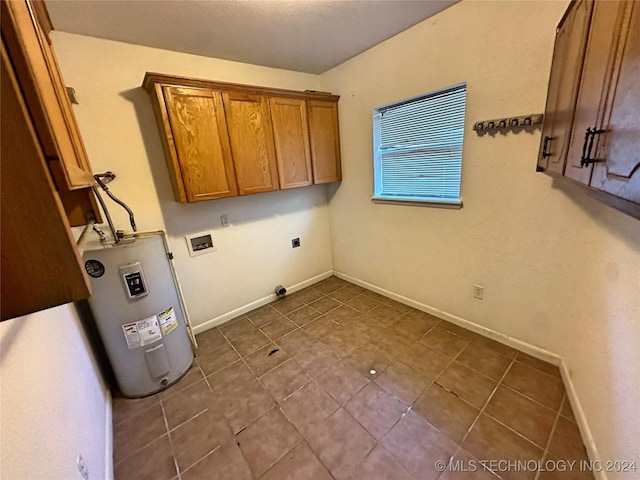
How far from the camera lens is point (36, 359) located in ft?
3.20

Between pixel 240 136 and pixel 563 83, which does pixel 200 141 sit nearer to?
pixel 240 136

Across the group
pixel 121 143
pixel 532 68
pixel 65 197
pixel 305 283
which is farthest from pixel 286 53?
pixel 305 283

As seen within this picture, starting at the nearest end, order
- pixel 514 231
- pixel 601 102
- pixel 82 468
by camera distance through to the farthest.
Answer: pixel 601 102 → pixel 82 468 → pixel 514 231

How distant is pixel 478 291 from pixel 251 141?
7.84 feet

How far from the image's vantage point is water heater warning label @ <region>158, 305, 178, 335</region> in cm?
187

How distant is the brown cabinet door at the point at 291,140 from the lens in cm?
249

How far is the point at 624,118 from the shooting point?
0.69 metres

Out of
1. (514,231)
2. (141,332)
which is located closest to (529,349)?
(514,231)

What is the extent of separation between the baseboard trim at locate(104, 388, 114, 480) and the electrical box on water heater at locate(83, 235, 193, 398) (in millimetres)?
106

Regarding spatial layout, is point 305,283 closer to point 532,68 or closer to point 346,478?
point 346,478

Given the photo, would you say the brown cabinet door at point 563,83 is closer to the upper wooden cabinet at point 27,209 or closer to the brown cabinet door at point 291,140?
the upper wooden cabinet at point 27,209

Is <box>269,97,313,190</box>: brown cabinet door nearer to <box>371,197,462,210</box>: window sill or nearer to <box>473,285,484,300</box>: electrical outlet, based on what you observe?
<box>371,197,462,210</box>: window sill

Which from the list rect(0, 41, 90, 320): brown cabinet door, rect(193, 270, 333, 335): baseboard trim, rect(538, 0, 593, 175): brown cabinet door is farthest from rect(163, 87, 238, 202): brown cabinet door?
rect(538, 0, 593, 175): brown cabinet door

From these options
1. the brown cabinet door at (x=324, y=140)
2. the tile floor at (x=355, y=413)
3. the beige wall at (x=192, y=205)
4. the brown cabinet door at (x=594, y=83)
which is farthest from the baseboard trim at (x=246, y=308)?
the brown cabinet door at (x=594, y=83)
